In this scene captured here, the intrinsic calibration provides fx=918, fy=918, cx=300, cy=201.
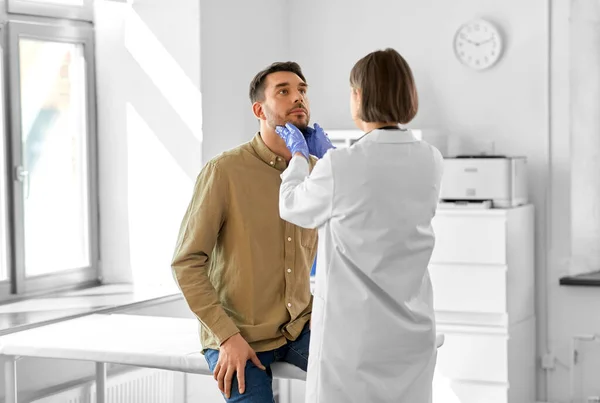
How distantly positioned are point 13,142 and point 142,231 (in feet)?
2.41

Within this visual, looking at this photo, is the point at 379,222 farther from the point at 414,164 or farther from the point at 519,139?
the point at 519,139

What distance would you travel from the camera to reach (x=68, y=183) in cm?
417

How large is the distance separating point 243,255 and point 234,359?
254mm

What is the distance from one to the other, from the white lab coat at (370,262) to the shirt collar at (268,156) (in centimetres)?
28

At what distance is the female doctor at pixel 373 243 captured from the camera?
198 cm

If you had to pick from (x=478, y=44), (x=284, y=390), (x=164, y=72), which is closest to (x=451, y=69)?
(x=478, y=44)

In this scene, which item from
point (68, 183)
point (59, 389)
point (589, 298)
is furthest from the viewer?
point (589, 298)

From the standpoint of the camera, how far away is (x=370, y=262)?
6.53 feet

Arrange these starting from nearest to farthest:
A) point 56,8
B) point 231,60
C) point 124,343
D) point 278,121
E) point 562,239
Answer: point 278,121 → point 124,343 → point 56,8 → point 231,60 → point 562,239

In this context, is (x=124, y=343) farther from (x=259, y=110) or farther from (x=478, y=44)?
(x=478, y=44)

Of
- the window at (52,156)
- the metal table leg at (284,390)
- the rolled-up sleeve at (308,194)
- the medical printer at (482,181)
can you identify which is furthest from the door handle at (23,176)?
the rolled-up sleeve at (308,194)

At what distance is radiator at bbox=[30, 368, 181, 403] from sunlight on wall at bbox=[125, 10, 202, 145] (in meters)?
1.07

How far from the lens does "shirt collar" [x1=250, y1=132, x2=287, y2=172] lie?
2324mm

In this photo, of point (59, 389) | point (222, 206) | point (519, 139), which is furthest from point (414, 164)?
point (519, 139)
